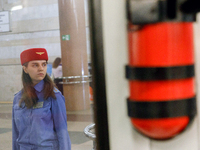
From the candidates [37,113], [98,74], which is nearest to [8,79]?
[37,113]

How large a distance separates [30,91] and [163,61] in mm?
1727

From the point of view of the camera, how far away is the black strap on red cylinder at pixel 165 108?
40 cm

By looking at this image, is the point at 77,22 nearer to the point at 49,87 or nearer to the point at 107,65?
the point at 49,87

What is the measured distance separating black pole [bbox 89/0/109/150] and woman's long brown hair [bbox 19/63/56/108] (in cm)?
143

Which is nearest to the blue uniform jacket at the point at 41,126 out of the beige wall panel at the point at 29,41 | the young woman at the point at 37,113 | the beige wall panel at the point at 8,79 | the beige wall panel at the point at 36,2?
the young woman at the point at 37,113

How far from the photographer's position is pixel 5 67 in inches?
143

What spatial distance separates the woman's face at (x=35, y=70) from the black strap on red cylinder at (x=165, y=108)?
170 cm

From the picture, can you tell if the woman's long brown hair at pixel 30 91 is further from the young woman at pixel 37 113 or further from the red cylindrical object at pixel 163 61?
the red cylindrical object at pixel 163 61

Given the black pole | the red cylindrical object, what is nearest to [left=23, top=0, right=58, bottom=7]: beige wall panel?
the black pole

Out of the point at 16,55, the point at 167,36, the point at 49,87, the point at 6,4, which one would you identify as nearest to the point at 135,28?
the point at 167,36

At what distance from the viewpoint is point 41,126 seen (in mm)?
1907

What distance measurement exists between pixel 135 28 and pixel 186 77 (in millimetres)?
123

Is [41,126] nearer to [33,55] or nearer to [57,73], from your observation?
[33,55]

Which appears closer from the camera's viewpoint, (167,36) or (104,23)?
→ (167,36)
